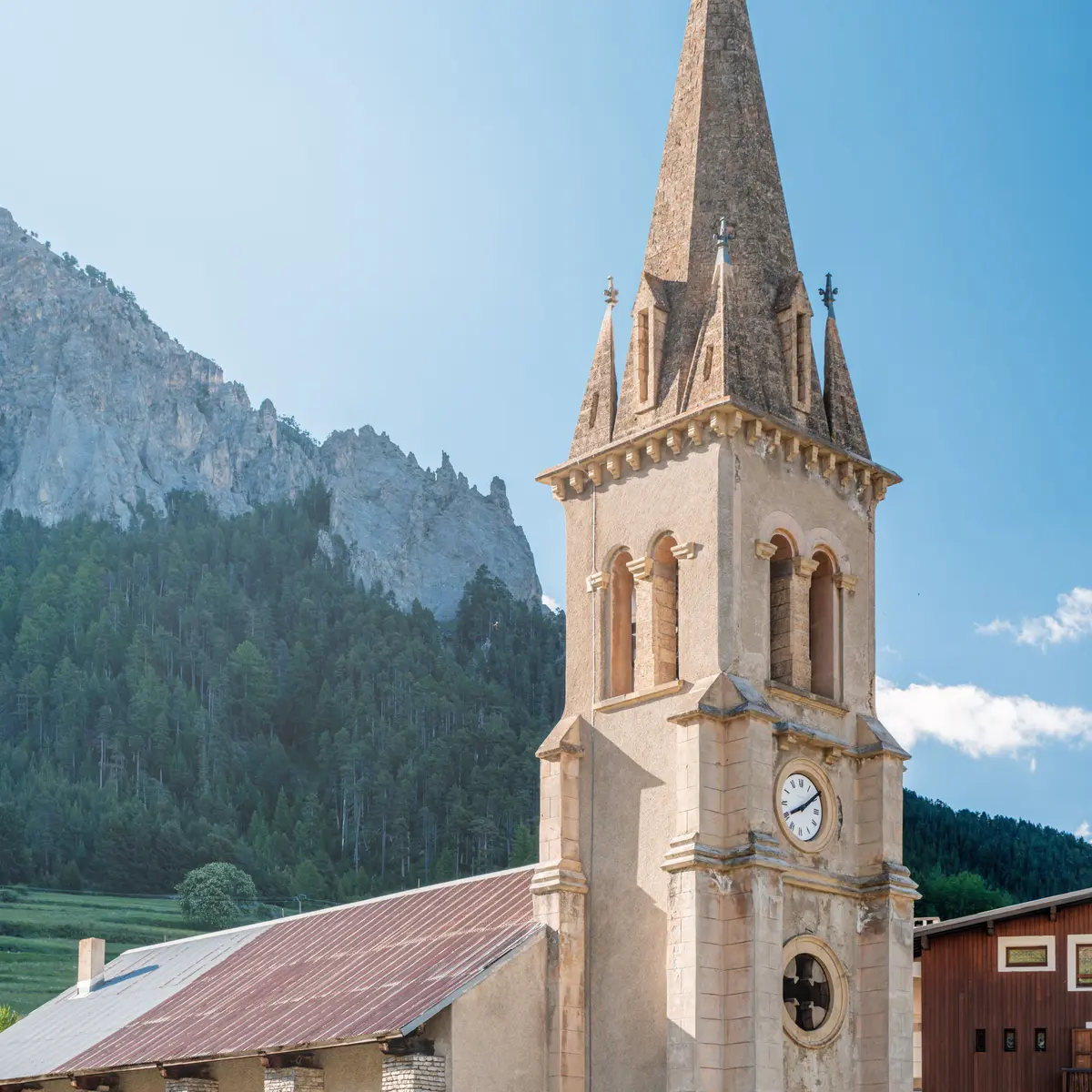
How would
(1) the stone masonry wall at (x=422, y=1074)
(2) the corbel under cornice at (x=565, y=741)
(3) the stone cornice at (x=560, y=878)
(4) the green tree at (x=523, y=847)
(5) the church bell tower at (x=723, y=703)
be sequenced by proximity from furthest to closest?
(4) the green tree at (x=523, y=847)
(2) the corbel under cornice at (x=565, y=741)
(3) the stone cornice at (x=560, y=878)
(5) the church bell tower at (x=723, y=703)
(1) the stone masonry wall at (x=422, y=1074)

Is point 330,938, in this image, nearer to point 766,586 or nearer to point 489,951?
point 489,951

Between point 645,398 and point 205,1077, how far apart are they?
17.7 metres

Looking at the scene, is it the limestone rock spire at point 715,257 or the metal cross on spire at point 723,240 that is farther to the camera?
the metal cross on spire at point 723,240

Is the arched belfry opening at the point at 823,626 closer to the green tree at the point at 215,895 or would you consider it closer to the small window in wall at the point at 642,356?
the small window in wall at the point at 642,356

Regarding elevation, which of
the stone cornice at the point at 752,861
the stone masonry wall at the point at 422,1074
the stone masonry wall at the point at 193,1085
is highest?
the stone cornice at the point at 752,861

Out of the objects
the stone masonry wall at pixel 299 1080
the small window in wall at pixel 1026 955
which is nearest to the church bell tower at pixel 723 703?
the stone masonry wall at pixel 299 1080

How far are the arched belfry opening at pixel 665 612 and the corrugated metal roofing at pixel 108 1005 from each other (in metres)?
18.6

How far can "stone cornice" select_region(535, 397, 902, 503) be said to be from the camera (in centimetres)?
3588

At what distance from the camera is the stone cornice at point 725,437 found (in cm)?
3588

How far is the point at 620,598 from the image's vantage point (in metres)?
37.9

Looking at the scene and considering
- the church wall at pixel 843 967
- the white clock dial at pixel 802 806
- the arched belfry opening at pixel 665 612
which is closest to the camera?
the church wall at pixel 843 967

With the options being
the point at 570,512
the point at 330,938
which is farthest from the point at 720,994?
the point at 330,938

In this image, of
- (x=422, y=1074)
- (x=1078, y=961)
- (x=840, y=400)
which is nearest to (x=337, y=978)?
(x=422, y=1074)

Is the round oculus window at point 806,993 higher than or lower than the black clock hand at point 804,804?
lower
